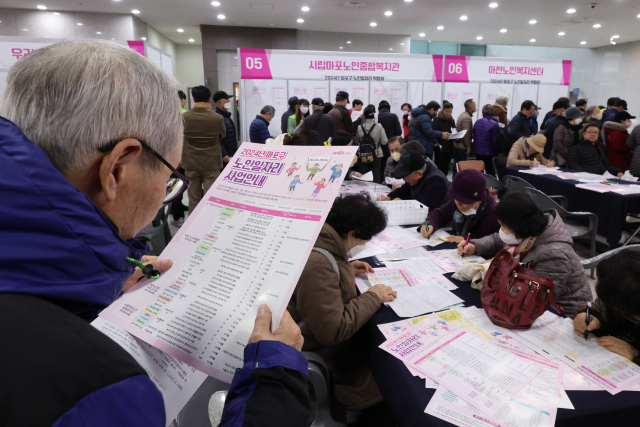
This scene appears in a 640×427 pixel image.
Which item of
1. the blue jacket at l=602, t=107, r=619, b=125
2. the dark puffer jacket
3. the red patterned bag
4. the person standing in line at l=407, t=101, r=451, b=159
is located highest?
the blue jacket at l=602, t=107, r=619, b=125

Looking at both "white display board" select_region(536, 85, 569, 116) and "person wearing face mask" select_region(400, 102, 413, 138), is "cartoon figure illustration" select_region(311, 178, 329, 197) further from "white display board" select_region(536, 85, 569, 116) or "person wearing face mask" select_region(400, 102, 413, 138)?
"white display board" select_region(536, 85, 569, 116)

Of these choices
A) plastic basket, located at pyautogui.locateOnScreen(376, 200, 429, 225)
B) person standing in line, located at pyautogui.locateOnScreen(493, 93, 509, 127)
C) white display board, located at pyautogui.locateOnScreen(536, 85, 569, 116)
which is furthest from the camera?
white display board, located at pyautogui.locateOnScreen(536, 85, 569, 116)

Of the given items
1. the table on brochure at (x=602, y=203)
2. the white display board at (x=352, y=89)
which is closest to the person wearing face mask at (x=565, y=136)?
the table on brochure at (x=602, y=203)

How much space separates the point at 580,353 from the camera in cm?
127

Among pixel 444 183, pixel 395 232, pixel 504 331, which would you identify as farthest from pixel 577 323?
pixel 444 183

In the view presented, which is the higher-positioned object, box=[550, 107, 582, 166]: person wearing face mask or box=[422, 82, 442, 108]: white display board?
box=[422, 82, 442, 108]: white display board

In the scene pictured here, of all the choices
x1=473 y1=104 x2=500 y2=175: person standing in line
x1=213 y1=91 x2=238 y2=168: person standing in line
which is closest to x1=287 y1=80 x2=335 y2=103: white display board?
x1=213 y1=91 x2=238 y2=168: person standing in line

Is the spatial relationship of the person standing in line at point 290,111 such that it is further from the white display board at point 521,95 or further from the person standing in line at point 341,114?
the white display board at point 521,95

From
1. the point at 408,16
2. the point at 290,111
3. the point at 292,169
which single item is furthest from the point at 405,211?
the point at 408,16

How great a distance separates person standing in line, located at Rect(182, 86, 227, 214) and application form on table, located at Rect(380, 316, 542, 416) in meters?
3.55

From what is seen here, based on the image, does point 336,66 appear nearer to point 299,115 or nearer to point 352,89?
point 352,89

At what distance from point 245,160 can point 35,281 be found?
0.51 meters

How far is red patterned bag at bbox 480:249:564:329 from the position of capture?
4.40 ft

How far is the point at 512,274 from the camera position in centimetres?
141
